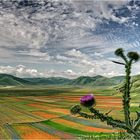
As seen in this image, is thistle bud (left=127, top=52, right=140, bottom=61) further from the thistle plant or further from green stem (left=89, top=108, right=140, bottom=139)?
green stem (left=89, top=108, right=140, bottom=139)

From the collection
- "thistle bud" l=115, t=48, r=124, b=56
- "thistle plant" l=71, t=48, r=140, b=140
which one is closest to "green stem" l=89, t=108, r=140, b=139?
"thistle plant" l=71, t=48, r=140, b=140

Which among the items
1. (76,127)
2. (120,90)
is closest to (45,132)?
(76,127)

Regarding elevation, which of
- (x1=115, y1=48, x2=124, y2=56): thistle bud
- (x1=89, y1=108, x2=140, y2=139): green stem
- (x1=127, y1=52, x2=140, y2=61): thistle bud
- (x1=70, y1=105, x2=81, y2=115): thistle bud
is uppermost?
(x1=115, y1=48, x2=124, y2=56): thistle bud

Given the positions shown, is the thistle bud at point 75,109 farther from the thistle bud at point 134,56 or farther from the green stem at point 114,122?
the thistle bud at point 134,56

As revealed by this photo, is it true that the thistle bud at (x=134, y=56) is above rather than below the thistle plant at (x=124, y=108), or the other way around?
above

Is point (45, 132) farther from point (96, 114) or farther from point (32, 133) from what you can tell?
point (96, 114)

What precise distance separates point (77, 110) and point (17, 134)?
27692 millimetres

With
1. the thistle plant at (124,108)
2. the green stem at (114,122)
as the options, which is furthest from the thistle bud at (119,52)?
the green stem at (114,122)

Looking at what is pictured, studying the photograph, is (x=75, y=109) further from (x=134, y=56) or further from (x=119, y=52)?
(x=134, y=56)

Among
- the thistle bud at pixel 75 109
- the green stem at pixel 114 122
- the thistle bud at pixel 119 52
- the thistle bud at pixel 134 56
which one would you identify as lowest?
the green stem at pixel 114 122

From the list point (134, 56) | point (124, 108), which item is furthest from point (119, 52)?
point (124, 108)

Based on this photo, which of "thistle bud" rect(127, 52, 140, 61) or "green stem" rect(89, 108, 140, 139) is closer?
"green stem" rect(89, 108, 140, 139)

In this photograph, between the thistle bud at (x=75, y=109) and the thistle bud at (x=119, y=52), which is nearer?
the thistle bud at (x=75, y=109)

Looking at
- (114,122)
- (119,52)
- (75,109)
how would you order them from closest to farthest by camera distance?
(75,109) → (114,122) → (119,52)
